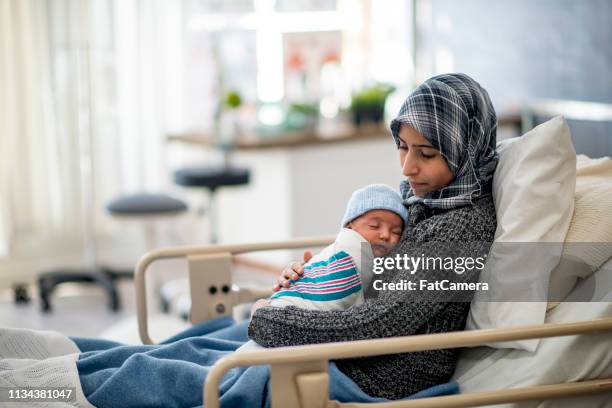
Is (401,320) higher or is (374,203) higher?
(374,203)

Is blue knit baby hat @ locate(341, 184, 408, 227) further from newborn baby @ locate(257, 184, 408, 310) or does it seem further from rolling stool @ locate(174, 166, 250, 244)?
rolling stool @ locate(174, 166, 250, 244)

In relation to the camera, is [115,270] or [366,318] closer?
[366,318]

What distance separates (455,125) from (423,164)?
0.10m

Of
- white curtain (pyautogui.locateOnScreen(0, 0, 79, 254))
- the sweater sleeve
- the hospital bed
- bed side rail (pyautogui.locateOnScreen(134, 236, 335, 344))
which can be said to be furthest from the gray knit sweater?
white curtain (pyautogui.locateOnScreen(0, 0, 79, 254))

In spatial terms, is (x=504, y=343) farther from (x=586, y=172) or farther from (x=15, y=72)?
(x=15, y=72)

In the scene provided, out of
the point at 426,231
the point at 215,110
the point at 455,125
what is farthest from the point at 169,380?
the point at 215,110

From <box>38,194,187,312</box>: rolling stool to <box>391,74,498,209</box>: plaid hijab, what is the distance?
7.50 feet

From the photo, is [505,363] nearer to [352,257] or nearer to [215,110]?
[352,257]

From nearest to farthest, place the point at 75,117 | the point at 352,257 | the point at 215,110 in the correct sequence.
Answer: the point at 352,257
the point at 215,110
the point at 75,117

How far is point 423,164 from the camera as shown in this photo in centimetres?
167

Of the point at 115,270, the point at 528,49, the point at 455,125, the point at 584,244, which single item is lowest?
the point at 115,270

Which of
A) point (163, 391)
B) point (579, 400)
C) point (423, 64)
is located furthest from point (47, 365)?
point (423, 64)

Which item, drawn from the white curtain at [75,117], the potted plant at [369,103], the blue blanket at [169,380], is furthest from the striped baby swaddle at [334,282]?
the potted plant at [369,103]

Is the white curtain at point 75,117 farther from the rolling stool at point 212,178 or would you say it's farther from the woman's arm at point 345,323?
the woman's arm at point 345,323
